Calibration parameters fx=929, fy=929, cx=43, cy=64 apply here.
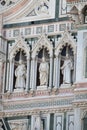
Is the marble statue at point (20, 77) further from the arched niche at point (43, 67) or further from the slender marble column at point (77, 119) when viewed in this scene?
the slender marble column at point (77, 119)

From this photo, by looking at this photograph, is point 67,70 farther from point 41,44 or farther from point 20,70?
point 20,70

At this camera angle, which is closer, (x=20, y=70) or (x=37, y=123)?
(x=37, y=123)

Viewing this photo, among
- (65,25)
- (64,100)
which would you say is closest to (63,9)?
(65,25)

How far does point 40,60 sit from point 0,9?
2.11m

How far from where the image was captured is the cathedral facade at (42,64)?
2422 cm

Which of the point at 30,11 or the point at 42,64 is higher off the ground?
the point at 30,11

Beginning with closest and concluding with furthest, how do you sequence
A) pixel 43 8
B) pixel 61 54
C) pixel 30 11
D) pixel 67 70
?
pixel 67 70 < pixel 61 54 < pixel 43 8 < pixel 30 11

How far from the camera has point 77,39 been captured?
80.1 ft

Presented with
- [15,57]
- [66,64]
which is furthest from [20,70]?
[66,64]

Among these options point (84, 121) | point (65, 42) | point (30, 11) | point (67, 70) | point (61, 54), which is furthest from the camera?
point (30, 11)

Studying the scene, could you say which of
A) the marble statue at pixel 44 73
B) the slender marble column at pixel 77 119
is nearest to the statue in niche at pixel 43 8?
the marble statue at pixel 44 73

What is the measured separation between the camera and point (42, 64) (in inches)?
992

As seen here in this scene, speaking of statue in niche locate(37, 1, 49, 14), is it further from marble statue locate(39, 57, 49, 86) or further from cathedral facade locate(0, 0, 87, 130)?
marble statue locate(39, 57, 49, 86)

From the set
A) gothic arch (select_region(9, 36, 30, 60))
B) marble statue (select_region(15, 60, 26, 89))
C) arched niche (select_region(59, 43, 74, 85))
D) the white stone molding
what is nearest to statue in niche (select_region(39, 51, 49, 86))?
arched niche (select_region(59, 43, 74, 85))
